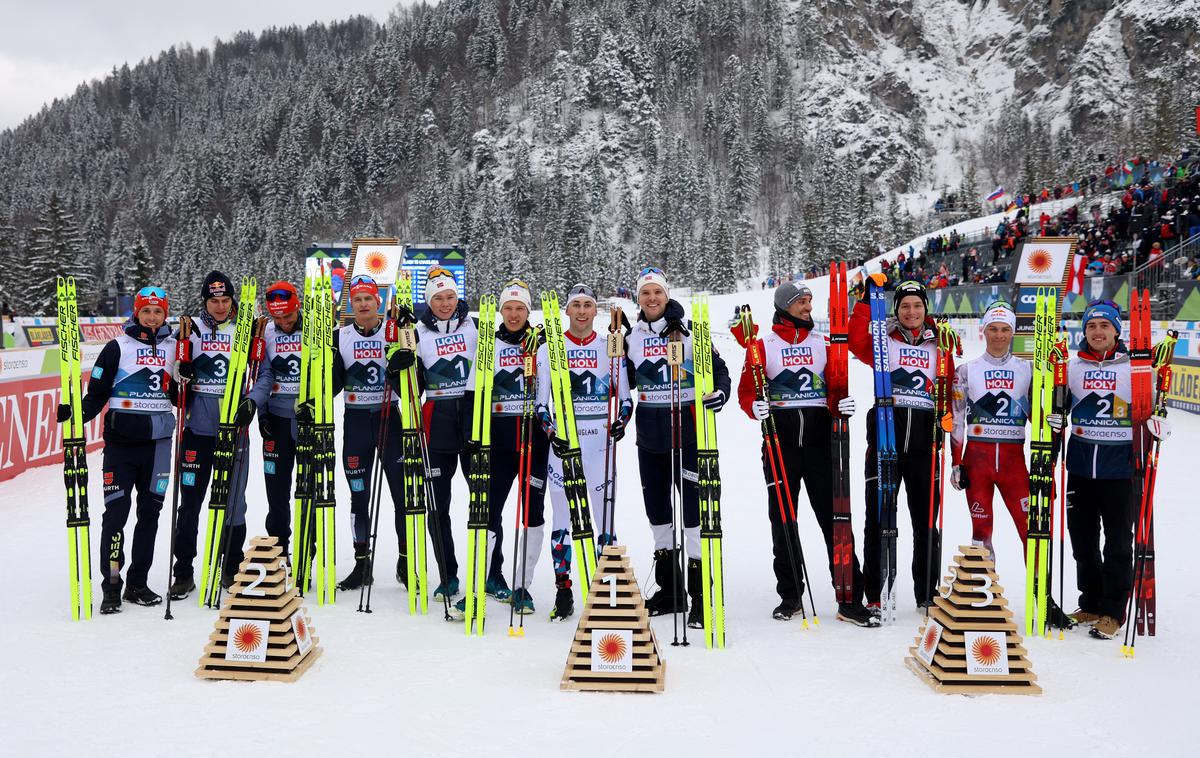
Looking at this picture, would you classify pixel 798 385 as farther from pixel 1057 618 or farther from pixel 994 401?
pixel 1057 618

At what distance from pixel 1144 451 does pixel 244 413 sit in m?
5.55

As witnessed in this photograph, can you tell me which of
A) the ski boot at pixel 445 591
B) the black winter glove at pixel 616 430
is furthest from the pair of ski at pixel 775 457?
the ski boot at pixel 445 591

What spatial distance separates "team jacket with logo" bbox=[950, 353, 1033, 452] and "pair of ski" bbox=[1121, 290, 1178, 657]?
1.84 feet

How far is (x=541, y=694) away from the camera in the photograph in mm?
3805

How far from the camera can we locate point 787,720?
351 centimetres

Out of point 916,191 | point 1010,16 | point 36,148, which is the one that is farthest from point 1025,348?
point 36,148

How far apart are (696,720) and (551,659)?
3.38 feet

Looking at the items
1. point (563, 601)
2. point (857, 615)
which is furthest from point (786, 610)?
point (563, 601)

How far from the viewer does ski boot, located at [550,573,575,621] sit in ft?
16.3

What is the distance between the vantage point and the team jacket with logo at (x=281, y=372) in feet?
18.4

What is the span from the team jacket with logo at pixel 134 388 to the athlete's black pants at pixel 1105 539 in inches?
229

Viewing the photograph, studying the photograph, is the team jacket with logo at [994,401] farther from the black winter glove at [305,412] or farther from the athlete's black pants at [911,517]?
the black winter glove at [305,412]

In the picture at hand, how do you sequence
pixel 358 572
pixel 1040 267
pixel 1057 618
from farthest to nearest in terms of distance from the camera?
pixel 1040 267, pixel 358 572, pixel 1057 618

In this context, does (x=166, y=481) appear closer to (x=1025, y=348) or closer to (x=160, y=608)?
(x=160, y=608)
